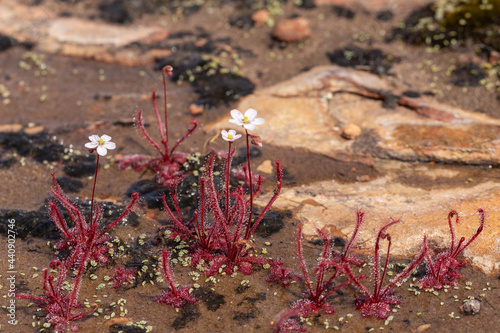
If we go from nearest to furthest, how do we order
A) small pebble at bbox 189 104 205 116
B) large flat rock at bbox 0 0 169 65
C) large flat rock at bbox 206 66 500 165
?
large flat rock at bbox 206 66 500 165 → small pebble at bbox 189 104 205 116 → large flat rock at bbox 0 0 169 65

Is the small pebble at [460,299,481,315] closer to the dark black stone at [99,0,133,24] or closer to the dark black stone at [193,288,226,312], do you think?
the dark black stone at [193,288,226,312]

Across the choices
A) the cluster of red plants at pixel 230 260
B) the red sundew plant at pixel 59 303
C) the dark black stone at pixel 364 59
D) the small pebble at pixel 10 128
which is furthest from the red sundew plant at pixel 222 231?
the dark black stone at pixel 364 59

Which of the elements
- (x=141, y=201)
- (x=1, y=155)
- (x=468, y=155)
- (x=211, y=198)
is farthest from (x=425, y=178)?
(x=1, y=155)

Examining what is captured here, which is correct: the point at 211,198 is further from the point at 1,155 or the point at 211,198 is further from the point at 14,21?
the point at 14,21

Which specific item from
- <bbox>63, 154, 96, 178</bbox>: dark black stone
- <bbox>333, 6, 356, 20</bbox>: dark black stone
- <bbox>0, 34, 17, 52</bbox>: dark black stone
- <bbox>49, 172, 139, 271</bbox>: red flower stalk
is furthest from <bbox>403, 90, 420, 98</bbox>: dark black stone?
<bbox>0, 34, 17, 52</bbox>: dark black stone

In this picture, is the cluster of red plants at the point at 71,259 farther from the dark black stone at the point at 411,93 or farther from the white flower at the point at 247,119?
the dark black stone at the point at 411,93

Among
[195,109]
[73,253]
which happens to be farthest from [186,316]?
[195,109]

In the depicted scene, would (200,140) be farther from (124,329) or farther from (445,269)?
(445,269)
